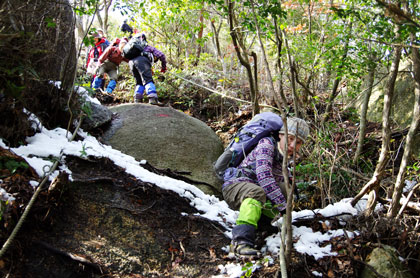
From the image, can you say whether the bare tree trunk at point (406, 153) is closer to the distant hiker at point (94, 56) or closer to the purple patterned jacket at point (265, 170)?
the purple patterned jacket at point (265, 170)

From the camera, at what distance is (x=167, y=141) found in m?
5.40

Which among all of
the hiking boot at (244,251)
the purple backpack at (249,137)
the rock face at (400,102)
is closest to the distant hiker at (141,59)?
the purple backpack at (249,137)

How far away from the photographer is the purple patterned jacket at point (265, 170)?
3.41m

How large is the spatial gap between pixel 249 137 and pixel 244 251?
4.38 ft

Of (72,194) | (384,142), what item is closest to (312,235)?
(384,142)

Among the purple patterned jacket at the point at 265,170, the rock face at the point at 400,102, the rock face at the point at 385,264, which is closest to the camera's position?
the rock face at the point at 385,264

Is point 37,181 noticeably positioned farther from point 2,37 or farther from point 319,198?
point 319,198

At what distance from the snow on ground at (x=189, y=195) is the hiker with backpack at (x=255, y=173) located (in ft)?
0.75

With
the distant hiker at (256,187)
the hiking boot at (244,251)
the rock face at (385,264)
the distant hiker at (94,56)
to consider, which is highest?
the distant hiker at (94,56)

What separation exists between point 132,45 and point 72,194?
15.4ft

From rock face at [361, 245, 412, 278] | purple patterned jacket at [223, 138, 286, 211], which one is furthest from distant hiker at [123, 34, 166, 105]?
rock face at [361, 245, 412, 278]

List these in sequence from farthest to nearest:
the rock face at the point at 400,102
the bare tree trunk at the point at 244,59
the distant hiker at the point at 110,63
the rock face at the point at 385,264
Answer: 1. the distant hiker at the point at 110,63
2. the rock face at the point at 400,102
3. the bare tree trunk at the point at 244,59
4. the rock face at the point at 385,264

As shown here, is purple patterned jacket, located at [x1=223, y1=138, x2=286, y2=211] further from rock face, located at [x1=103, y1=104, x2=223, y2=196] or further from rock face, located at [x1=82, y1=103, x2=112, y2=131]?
rock face, located at [x1=82, y1=103, x2=112, y2=131]

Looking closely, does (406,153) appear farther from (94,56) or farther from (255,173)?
(94,56)
